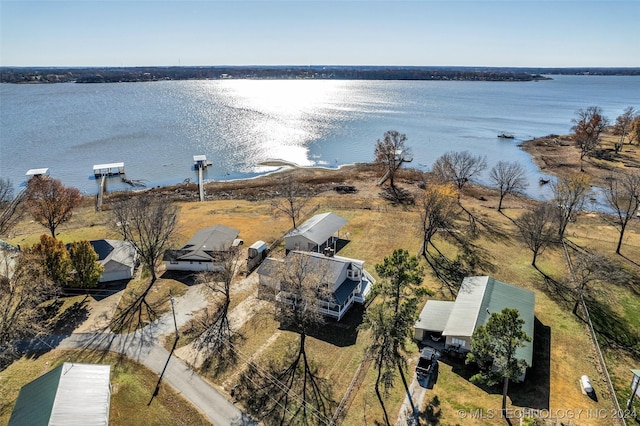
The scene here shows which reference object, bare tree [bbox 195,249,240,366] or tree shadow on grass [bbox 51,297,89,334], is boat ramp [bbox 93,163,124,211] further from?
bare tree [bbox 195,249,240,366]

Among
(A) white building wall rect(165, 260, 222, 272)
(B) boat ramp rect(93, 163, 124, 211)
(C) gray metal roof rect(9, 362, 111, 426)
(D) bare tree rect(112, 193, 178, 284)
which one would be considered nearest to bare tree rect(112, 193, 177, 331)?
(D) bare tree rect(112, 193, 178, 284)

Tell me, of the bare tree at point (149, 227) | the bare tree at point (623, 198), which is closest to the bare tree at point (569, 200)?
the bare tree at point (623, 198)

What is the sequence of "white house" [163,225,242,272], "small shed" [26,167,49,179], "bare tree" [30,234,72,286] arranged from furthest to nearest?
"small shed" [26,167,49,179] → "white house" [163,225,242,272] → "bare tree" [30,234,72,286]

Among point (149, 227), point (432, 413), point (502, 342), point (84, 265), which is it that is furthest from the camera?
point (149, 227)

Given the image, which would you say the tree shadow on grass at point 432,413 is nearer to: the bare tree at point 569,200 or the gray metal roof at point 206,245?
the gray metal roof at point 206,245

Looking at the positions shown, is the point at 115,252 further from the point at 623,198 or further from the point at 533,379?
the point at 623,198

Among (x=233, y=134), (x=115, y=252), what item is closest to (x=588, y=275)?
(x=115, y=252)
